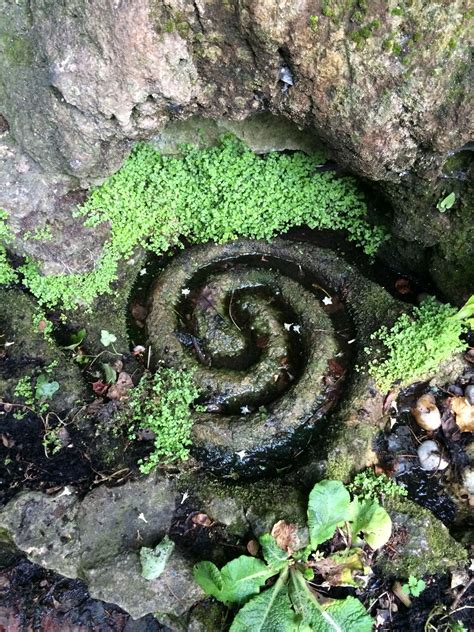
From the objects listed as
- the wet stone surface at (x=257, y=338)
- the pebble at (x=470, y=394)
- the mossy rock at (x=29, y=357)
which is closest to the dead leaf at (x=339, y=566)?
the wet stone surface at (x=257, y=338)

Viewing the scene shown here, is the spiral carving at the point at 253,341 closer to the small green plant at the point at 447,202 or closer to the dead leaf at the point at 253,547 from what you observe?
the dead leaf at the point at 253,547

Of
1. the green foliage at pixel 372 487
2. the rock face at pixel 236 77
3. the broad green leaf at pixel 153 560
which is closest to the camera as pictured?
the rock face at pixel 236 77

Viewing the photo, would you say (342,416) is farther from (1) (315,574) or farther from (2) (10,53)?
(2) (10,53)

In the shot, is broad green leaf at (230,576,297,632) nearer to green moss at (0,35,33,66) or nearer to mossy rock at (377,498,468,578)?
mossy rock at (377,498,468,578)

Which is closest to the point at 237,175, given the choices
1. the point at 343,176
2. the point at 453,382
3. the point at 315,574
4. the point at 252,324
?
the point at 343,176

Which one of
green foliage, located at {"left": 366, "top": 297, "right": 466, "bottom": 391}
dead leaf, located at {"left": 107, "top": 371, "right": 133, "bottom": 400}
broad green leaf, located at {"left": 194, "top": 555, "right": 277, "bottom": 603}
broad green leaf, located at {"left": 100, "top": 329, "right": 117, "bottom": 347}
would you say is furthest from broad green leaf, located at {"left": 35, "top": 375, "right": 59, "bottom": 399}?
green foliage, located at {"left": 366, "top": 297, "right": 466, "bottom": 391}

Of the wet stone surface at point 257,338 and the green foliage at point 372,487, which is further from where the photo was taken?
the wet stone surface at point 257,338
